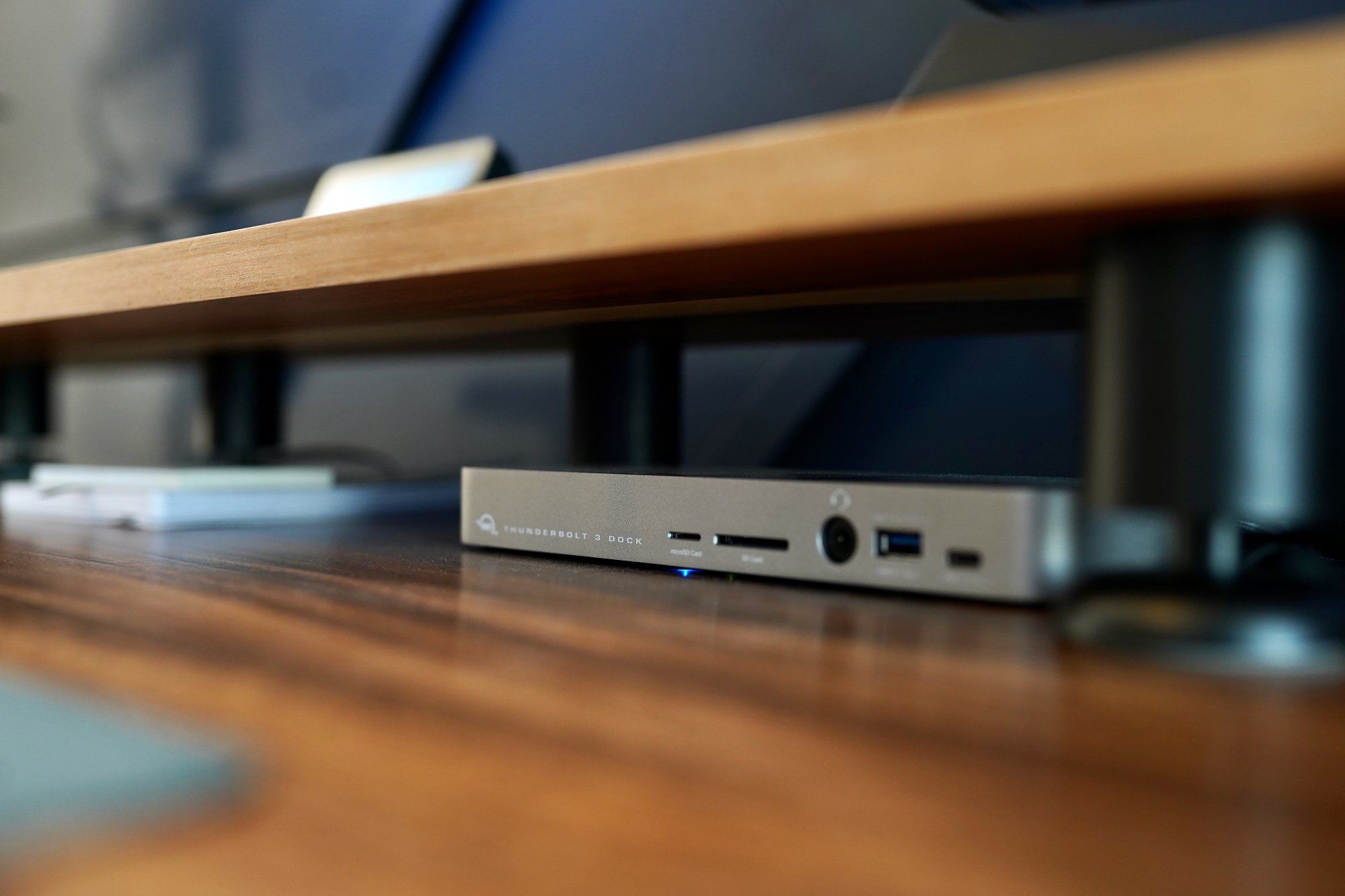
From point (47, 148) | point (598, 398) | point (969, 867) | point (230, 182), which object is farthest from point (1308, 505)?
point (47, 148)

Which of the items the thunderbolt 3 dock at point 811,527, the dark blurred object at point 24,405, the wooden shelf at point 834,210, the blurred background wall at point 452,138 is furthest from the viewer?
the dark blurred object at point 24,405

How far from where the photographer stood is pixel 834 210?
44 cm

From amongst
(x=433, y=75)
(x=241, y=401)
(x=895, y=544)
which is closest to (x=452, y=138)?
(x=433, y=75)

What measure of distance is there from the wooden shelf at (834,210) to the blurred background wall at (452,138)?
0.58 metres

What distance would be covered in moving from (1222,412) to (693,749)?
0.23m

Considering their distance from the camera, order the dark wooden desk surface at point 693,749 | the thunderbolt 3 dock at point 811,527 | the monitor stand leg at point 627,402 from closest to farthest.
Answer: the dark wooden desk surface at point 693,749 → the thunderbolt 3 dock at point 811,527 → the monitor stand leg at point 627,402

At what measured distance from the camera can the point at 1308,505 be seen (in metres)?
Result: 0.39

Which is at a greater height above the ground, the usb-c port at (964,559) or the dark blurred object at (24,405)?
the dark blurred object at (24,405)

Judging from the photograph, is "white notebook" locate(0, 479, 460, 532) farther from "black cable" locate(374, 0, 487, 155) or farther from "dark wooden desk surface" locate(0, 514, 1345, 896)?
"black cable" locate(374, 0, 487, 155)

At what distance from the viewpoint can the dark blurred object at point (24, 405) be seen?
1656mm

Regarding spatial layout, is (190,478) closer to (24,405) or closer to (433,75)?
(24,405)

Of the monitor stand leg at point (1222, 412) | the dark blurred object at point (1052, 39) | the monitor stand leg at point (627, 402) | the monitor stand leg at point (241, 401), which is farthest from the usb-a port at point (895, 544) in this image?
the monitor stand leg at point (241, 401)

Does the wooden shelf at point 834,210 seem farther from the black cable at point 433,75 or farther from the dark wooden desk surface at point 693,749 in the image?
the black cable at point 433,75

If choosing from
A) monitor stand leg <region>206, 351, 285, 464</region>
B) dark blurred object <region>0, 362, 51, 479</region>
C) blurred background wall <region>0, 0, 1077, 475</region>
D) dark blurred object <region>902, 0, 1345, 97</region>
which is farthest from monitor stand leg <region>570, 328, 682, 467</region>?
dark blurred object <region>0, 362, 51, 479</region>
